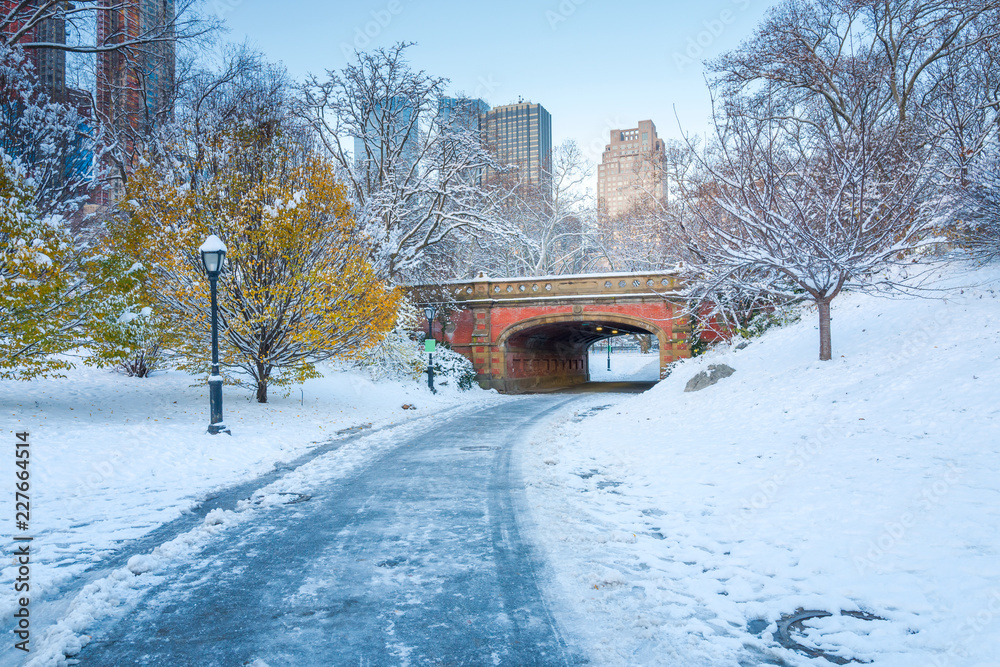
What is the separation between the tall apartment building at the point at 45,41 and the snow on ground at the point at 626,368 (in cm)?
3481

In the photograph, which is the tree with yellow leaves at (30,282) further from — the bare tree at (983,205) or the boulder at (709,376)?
the bare tree at (983,205)

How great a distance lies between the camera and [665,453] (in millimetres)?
8617

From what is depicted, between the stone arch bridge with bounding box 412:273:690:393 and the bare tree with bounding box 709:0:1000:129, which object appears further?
the stone arch bridge with bounding box 412:273:690:393

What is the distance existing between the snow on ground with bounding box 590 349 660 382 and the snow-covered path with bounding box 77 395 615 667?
3726cm

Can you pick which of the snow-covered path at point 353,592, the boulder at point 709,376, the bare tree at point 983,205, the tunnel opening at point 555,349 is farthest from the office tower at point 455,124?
the snow-covered path at point 353,592

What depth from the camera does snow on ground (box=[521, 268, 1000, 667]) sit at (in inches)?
129

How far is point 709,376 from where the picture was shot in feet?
43.0

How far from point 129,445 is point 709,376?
11.1 m

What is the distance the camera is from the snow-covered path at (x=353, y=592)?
3105 millimetres

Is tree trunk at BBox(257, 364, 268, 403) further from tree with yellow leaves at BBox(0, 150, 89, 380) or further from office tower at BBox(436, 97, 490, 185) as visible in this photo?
office tower at BBox(436, 97, 490, 185)

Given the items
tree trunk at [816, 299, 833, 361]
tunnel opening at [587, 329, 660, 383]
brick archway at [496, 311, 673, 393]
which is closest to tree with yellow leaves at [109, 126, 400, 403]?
tree trunk at [816, 299, 833, 361]

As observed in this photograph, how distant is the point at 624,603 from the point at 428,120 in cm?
2261

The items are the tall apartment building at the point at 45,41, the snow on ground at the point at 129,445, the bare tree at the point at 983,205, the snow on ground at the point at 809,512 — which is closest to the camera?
the snow on ground at the point at 809,512

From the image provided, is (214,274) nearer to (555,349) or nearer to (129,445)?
(129,445)
